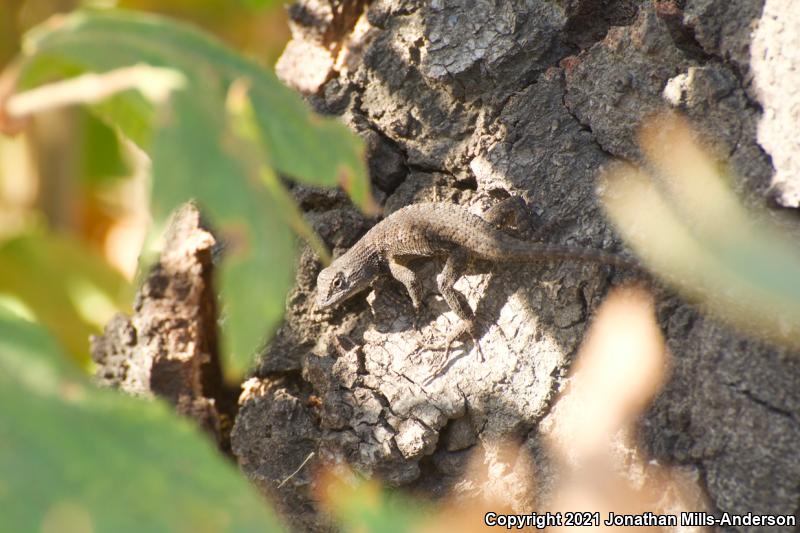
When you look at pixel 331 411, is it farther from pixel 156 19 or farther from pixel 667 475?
pixel 156 19

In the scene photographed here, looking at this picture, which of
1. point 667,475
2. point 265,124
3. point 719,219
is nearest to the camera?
point 265,124

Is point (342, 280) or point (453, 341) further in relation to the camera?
point (342, 280)

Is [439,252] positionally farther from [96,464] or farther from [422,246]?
[96,464]

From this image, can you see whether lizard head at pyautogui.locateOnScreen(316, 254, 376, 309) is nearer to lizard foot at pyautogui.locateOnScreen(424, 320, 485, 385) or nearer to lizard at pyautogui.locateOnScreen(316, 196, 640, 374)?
lizard at pyautogui.locateOnScreen(316, 196, 640, 374)

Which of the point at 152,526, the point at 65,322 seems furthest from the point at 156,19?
the point at 65,322

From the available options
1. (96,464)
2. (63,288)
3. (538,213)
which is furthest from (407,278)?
(96,464)

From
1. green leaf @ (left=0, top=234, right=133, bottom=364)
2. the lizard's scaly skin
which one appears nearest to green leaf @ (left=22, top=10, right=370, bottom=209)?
the lizard's scaly skin

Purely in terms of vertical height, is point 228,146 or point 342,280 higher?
point 228,146

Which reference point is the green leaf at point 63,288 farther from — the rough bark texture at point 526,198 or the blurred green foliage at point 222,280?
the blurred green foliage at point 222,280
